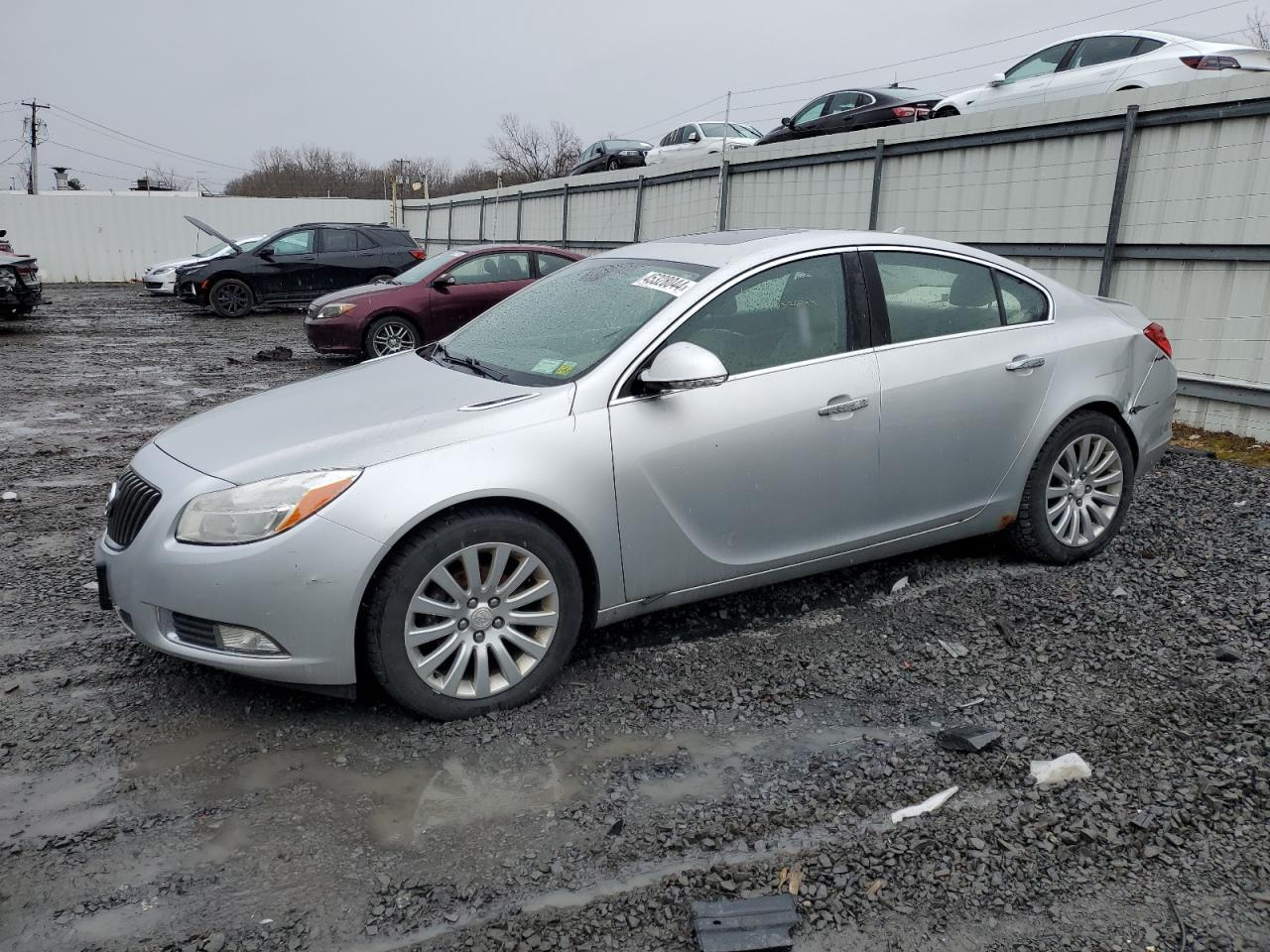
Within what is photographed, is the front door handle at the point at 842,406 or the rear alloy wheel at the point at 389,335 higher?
the front door handle at the point at 842,406

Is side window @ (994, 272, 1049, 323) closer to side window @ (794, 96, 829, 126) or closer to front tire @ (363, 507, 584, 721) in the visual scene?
front tire @ (363, 507, 584, 721)

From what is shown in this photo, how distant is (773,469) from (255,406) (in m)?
2.13

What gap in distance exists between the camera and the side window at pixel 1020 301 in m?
4.57

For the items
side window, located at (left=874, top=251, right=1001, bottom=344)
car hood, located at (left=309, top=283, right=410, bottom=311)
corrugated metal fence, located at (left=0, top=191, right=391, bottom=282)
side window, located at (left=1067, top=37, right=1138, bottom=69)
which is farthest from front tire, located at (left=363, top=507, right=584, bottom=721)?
corrugated metal fence, located at (left=0, top=191, right=391, bottom=282)

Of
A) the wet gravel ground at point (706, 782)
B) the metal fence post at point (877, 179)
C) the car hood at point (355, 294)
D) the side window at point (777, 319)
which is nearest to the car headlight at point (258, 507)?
the wet gravel ground at point (706, 782)

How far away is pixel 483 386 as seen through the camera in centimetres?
376

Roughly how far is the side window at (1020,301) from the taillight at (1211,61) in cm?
848

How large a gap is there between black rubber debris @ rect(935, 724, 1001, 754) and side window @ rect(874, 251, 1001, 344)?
1683 mm

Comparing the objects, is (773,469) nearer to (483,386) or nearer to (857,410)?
(857,410)

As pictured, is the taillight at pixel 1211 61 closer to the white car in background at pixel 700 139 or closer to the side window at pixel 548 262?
the side window at pixel 548 262

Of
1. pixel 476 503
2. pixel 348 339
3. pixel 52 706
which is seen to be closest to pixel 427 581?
pixel 476 503

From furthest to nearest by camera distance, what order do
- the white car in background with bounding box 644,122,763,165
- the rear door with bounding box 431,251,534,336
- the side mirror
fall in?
the white car in background with bounding box 644,122,763,165, the rear door with bounding box 431,251,534,336, the side mirror

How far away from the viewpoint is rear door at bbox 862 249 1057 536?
4.14 m

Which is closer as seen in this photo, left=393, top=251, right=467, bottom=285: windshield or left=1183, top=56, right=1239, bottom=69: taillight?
left=1183, top=56, right=1239, bottom=69: taillight
